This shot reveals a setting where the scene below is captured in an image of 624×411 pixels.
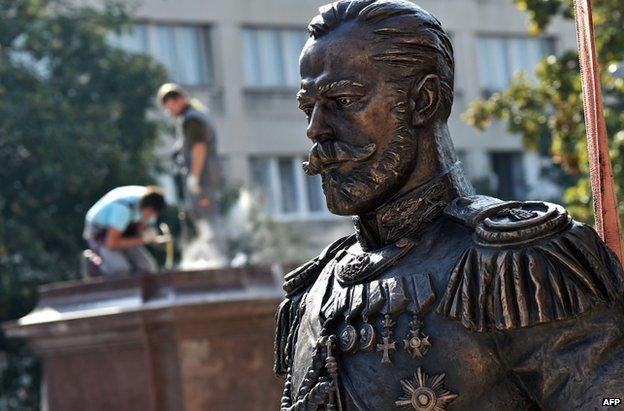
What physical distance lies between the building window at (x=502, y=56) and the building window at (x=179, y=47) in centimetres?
719

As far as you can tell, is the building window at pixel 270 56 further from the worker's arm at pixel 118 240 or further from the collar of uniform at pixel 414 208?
the collar of uniform at pixel 414 208

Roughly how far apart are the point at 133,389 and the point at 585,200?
Answer: 3.60 meters

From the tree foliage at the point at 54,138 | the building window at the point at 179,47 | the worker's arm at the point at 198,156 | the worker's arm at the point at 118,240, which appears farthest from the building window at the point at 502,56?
the worker's arm at the point at 118,240

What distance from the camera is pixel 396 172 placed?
10.9 ft

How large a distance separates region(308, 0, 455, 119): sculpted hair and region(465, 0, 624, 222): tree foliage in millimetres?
8171

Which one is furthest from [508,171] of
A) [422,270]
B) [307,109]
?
[422,270]

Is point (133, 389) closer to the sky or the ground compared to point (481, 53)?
closer to the ground

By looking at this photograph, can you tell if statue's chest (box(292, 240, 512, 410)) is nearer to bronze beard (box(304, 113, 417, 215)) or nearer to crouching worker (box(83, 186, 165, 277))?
bronze beard (box(304, 113, 417, 215))

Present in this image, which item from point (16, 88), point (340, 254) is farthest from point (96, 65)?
point (340, 254)

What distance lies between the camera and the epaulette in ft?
11.9

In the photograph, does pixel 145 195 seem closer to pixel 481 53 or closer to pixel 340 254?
pixel 340 254

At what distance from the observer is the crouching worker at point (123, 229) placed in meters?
12.7

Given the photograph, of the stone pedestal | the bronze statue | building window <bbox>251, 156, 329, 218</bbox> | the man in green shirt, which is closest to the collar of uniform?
the bronze statue

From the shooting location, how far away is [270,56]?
35781 mm
